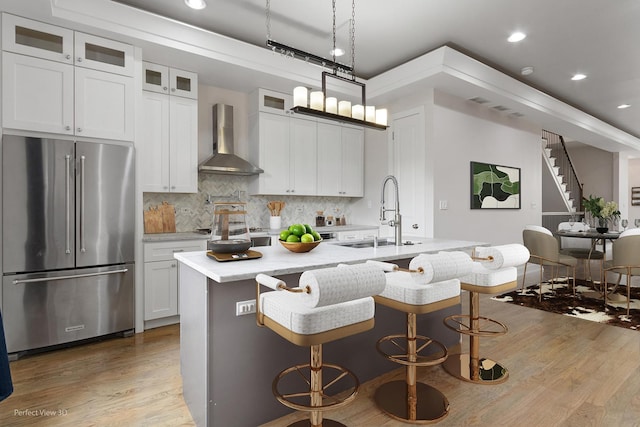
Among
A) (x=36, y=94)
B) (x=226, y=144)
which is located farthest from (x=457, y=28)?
(x=36, y=94)

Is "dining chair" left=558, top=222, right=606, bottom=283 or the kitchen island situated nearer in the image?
the kitchen island

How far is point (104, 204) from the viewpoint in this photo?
3.06 meters

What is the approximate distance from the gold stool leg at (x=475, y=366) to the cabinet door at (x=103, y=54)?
141 inches

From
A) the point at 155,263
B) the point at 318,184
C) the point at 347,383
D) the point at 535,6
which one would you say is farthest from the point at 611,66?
the point at 155,263

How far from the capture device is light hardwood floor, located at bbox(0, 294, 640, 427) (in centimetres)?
193

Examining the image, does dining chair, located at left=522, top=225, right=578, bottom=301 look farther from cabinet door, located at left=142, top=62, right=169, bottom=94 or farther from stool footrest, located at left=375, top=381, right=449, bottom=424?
cabinet door, located at left=142, top=62, right=169, bottom=94

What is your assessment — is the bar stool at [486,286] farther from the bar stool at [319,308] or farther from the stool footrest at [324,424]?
the bar stool at [319,308]

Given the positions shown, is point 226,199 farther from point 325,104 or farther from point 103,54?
point 325,104

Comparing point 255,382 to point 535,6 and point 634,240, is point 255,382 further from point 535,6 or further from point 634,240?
point 634,240

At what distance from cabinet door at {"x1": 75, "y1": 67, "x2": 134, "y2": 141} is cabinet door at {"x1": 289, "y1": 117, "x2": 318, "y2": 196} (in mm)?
2034

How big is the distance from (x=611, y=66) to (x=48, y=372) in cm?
680

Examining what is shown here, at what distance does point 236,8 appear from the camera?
322 cm

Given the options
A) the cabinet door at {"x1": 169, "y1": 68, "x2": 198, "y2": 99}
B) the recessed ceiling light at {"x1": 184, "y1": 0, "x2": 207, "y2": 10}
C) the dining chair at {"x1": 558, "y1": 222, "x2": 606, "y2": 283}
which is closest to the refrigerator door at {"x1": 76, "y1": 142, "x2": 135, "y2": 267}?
the cabinet door at {"x1": 169, "y1": 68, "x2": 198, "y2": 99}

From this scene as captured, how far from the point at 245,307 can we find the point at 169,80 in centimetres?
302
